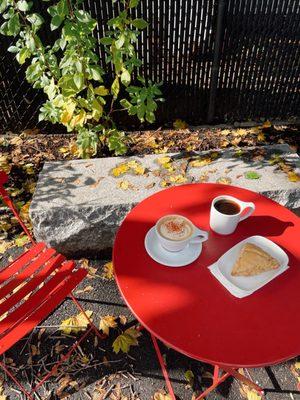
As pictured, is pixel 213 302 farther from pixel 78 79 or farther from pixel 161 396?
pixel 78 79

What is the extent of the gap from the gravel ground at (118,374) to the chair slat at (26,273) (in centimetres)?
75

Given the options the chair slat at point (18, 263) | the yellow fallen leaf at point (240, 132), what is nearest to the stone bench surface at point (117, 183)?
the chair slat at point (18, 263)

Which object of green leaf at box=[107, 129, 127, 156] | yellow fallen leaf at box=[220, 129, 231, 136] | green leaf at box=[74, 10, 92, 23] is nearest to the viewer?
green leaf at box=[74, 10, 92, 23]

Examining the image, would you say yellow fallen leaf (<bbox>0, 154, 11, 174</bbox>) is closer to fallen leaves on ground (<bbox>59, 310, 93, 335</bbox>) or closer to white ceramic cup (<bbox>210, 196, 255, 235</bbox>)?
fallen leaves on ground (<bbox>59, 310, 93, 335</bbox>)

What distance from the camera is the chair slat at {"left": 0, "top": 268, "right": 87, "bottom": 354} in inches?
72.7

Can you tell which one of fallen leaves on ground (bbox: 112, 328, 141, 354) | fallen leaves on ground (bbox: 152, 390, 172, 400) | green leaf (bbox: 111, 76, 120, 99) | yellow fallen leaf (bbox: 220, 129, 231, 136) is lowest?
fallen leaves on ground (bbox: 152, 390, 172, 400)

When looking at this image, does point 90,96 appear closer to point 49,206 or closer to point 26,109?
point 49,206

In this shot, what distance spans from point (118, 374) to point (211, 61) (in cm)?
381

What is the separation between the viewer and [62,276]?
2.17 metres

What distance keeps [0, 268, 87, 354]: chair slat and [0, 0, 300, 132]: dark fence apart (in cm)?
299

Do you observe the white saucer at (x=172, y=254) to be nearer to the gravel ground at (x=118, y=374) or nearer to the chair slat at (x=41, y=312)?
the chair slat at (x=41, y=312)

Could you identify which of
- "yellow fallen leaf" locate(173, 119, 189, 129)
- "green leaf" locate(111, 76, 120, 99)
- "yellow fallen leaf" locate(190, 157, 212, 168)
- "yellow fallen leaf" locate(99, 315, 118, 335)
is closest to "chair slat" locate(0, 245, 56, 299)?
"yellow fallen leaf" locate(99, 315, 118, 335)

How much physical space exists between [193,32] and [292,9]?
1274 mm

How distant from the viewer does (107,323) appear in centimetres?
271
